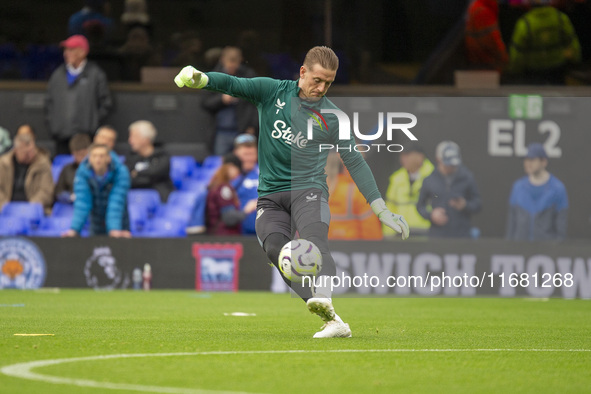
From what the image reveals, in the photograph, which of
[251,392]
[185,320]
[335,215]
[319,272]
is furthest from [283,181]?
[335,215]

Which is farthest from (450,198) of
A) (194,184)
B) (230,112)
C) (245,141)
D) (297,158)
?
(297,158)

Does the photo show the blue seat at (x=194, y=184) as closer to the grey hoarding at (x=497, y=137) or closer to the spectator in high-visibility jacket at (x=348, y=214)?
the spectator in high-visibility jacket at (x=348, y=214)

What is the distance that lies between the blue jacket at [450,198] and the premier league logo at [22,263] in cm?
552

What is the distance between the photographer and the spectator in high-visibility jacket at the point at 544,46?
16969 millimetres

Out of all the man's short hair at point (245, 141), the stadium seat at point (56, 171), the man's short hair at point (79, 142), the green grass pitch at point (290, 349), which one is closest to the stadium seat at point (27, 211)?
the stadium seat at point (56, 171)

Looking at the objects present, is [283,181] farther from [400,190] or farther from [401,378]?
[400,190]

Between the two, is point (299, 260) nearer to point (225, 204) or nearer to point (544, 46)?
point (225, 204)

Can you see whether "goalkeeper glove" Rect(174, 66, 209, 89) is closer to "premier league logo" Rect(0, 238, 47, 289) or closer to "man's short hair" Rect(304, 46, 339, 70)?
"man's short hair" Rect(304, 46, 339, 70)

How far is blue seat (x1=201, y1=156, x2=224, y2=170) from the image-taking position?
16.8 metres

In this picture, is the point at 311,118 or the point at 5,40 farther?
the point at 5,40

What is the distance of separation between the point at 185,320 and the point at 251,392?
4612 millimetres

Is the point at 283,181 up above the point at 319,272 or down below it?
above

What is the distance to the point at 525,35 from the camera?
1706 cm

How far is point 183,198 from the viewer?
16.1 metres
